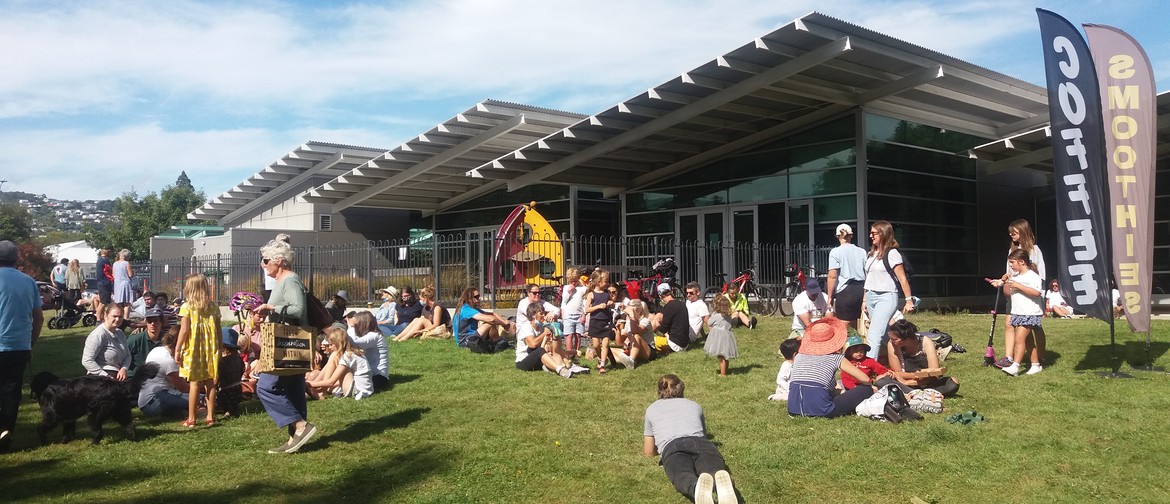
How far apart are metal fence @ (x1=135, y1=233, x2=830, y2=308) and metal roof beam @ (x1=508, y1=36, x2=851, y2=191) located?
2.29 metres

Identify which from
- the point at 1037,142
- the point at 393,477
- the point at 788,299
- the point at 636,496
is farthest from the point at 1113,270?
A: the point at 1037,142

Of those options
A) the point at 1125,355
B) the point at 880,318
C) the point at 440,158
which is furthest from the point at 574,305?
the point at 440,158

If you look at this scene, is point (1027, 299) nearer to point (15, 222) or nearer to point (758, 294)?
point (758, 294)

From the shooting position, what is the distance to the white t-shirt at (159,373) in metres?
8.46

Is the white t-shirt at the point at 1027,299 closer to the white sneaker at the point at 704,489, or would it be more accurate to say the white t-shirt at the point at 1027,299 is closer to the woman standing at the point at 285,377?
the white sneaker at the point at 704,489

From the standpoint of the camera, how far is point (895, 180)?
20.1 metres

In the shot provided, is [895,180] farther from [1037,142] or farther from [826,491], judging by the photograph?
[826,491]

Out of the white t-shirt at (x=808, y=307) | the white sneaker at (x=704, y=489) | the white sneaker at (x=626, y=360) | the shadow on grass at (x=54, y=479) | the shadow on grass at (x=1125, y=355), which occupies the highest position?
the white t-shirt at (x=808, y=307)

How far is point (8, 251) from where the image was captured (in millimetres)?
7238

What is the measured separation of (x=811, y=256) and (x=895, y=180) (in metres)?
2.65

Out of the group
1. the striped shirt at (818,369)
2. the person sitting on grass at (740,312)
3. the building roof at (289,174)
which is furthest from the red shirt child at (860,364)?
the building roof at (289,174)

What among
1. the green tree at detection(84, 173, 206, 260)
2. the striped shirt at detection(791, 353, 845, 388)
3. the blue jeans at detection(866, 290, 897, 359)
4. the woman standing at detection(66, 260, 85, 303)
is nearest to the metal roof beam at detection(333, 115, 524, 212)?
the woman standing at detection(66, 260, 85, 303)

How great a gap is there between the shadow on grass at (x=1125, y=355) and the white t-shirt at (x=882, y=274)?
8.02 ft

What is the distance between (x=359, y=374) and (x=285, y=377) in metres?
2.74
